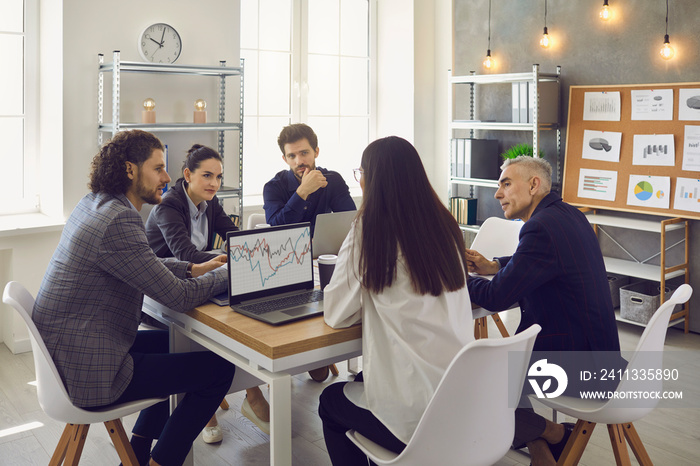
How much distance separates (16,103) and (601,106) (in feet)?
12.5

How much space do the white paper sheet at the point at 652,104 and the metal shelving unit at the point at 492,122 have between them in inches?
22.8

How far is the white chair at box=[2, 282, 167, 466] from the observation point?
1.95 meters

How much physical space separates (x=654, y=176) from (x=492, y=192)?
1.41 meters

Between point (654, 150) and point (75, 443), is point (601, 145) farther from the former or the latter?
point (75, 443)

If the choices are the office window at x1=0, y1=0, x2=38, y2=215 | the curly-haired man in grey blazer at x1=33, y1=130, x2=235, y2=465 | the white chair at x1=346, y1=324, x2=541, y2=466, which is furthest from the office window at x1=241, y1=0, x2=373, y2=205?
the white chair at x1=346, y1=324, x2=541, y2=466

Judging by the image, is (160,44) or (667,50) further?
(160,44)

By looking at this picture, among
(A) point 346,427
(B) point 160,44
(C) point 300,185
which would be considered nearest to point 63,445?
(A) point 346,427

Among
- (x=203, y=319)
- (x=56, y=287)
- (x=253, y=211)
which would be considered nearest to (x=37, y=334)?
(x=56, y=287)

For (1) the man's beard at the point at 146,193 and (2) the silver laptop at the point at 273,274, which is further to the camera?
(1) the man's beard at the point at 146,193

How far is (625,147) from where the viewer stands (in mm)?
4535

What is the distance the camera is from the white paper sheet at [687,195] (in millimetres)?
4164

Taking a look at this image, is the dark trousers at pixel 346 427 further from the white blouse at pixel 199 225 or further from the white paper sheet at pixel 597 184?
the white paper sheet at pixel 597 184

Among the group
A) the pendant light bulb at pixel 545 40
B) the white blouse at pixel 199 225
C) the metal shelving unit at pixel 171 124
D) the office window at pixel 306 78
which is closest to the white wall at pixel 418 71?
the office window at pixel 306 78

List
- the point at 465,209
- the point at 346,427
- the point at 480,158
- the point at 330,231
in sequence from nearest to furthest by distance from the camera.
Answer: the point at 346,427
the point at 330,231
the point at 480,158
the point at 465,209
